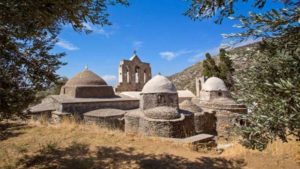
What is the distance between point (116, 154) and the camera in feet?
25.9

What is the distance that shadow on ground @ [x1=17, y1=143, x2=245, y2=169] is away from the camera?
698 centimetres

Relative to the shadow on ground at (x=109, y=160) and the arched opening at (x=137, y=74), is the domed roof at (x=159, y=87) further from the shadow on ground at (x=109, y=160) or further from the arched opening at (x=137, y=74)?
the arched opening at (x=137, y=74)

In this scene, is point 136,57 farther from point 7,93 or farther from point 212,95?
point 7,93

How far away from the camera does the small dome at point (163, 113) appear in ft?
56.1

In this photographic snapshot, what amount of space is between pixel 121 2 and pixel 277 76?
4721mm

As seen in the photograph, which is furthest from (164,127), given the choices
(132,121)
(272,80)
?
(272,80)

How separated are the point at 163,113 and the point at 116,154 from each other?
9618mm

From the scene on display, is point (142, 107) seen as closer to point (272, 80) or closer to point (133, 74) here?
point (133, 74)

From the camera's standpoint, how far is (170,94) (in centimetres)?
1905

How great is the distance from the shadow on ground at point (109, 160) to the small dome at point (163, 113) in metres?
8.89

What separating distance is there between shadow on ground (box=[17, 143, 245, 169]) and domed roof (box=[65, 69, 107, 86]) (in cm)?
1850

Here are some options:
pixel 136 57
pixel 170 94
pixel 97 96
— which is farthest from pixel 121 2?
pixel 136 57

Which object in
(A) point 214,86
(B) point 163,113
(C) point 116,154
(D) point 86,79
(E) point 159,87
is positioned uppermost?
(D) point 86,79

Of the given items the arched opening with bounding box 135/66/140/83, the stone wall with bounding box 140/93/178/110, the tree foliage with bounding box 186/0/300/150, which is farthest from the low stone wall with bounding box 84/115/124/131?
the tree foliage with bounding box 186/0/300/150
